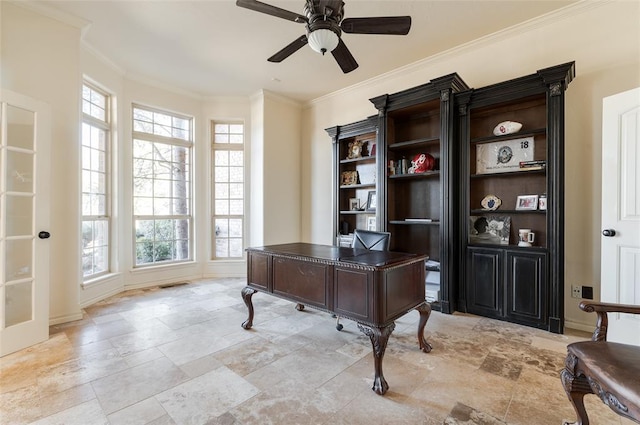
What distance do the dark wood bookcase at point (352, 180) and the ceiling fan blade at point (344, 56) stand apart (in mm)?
1716

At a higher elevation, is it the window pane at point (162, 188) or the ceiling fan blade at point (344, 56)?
the ceiling fan blade at point (344, 56)

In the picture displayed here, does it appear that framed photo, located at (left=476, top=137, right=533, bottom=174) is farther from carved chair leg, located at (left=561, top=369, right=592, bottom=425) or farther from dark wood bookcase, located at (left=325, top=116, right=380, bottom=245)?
carved chair leg, located at (left=561, top=369, right=592, bottom=425)

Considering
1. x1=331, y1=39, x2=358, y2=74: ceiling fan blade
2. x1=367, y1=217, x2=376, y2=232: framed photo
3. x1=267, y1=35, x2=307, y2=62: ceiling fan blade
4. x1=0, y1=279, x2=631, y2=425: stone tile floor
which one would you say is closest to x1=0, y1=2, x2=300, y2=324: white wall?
x1=0, y1=279, x2=631, y2=425: stone tile floor

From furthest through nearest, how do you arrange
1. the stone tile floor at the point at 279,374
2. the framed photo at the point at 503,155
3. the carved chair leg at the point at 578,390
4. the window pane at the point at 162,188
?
the window pane at the point at 162,188
the framed photo at the point at 503,155
the stone tile floor at the point at 279,374
the carved chair leg at the point at 578,390

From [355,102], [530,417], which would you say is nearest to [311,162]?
[355,102]

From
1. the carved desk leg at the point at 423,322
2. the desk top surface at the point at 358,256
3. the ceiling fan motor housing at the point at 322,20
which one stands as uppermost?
the ceiling fan motor housing at the point at 322,20

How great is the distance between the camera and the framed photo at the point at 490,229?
10.1 feet

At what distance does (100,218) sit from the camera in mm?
3848

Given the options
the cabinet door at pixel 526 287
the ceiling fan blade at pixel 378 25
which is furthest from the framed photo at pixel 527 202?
the ceiling fan blade at pixel 378 25

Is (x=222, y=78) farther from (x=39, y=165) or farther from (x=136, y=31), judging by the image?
(x=39, y=165)

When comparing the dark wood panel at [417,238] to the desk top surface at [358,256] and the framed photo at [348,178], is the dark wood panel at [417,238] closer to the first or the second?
the framed photo at [348,178]

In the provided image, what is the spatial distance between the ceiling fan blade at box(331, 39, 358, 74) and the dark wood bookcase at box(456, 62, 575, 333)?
4.77 ft

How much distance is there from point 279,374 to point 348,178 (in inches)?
122

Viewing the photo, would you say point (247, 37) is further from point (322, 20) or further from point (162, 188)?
point (162, 188)
